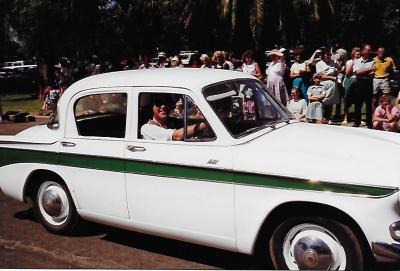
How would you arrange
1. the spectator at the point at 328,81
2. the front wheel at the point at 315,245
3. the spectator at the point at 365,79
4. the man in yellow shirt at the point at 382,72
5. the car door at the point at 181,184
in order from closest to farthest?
the front wheel at the point at 315,245 < the car door at the point at 181,184 < the spectator at the point at 328,81 < the man in yellow shirt at the point at 382,72 < the spectator at the point at 365,79

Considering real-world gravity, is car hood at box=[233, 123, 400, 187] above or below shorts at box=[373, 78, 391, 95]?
below

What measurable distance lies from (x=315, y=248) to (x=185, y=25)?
57.4 feet

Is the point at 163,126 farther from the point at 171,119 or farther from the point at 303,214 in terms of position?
the point at 303,214

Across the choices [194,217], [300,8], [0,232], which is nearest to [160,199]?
[194,217]

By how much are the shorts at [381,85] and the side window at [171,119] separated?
6.82 m

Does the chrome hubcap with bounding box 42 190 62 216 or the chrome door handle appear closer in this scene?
the chrome door handle

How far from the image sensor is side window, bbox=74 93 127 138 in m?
4.70

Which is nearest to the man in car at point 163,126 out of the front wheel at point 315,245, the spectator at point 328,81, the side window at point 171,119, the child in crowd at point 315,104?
the side window at point 171,119

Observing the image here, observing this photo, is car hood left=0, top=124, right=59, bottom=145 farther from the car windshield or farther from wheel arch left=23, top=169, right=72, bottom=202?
the car windshield

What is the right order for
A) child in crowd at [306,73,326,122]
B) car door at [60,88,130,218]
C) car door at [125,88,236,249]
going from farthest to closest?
child in crowd at [306,73,326,122], car door at [60,88,130,218], car door at [125,88,236,249]

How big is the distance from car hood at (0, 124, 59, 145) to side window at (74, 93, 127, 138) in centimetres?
35

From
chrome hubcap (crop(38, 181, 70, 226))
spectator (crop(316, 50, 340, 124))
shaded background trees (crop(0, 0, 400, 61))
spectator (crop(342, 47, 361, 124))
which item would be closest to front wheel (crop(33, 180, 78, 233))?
chrome hubcap (crop(38, 181, 70, 226))

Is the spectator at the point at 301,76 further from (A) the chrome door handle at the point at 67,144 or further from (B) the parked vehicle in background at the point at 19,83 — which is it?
(B) the parked vehicle in background at the point at 19,83

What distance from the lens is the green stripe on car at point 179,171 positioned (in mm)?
3512
